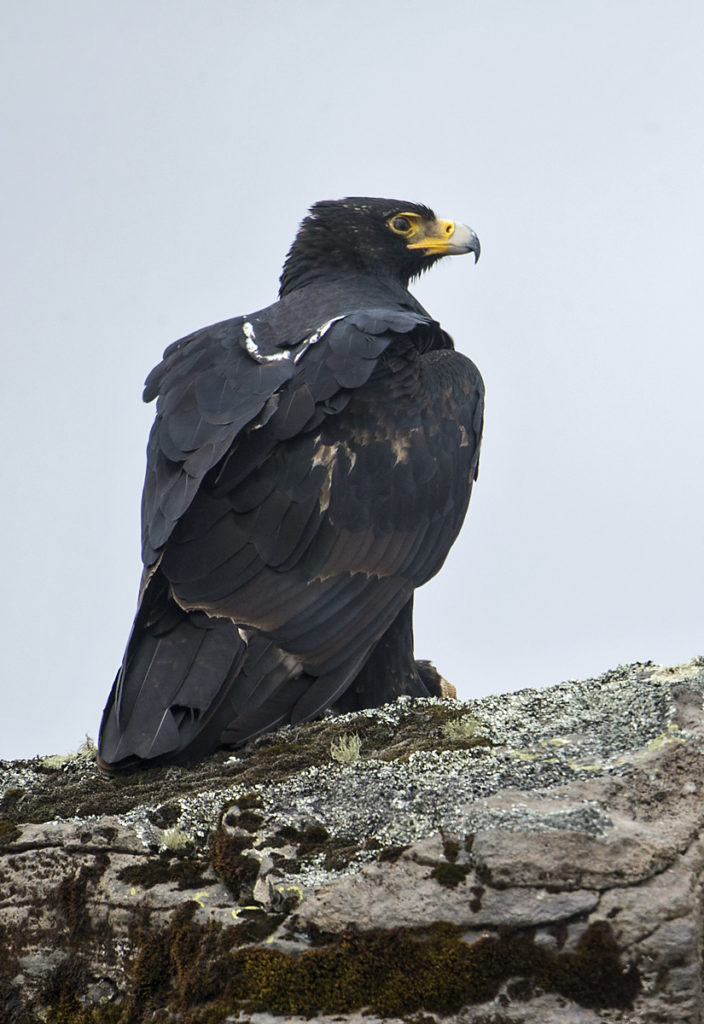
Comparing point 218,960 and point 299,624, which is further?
point 299,624

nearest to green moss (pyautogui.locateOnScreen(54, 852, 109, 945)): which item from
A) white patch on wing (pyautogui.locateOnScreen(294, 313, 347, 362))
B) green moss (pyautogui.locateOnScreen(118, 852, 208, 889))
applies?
green moss (pyautogui.locateOnScreen(118, 852, 208, 889))

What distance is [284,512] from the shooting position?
21.9 ft

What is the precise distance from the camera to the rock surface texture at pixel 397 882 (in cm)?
394

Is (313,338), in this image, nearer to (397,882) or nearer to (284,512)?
(284,512)

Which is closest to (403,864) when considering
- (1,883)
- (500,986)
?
(500,986)

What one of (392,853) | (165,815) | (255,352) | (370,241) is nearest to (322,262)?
(370,241)

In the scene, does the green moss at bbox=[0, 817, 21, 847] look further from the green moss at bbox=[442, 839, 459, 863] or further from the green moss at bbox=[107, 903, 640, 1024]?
the green moss at bbox=[442, 839, 459, 863]

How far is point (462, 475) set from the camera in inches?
299

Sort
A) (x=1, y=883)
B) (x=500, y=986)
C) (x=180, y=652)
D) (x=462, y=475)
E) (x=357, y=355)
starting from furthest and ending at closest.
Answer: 1. (x=462, y=475)
2. (x=357, y=355)
3. (x=180, y=652)
4. (x=1, y=883)
5. (x=500, y=986)

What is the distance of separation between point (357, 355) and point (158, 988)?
3.78 meters

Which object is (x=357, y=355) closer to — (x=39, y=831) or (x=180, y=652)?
(x=180, y=652)

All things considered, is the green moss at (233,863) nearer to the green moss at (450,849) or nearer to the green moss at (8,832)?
the green moss at (450,849)

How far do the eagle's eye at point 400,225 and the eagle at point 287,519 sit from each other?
1.86m

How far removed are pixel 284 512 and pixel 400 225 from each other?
390cm
